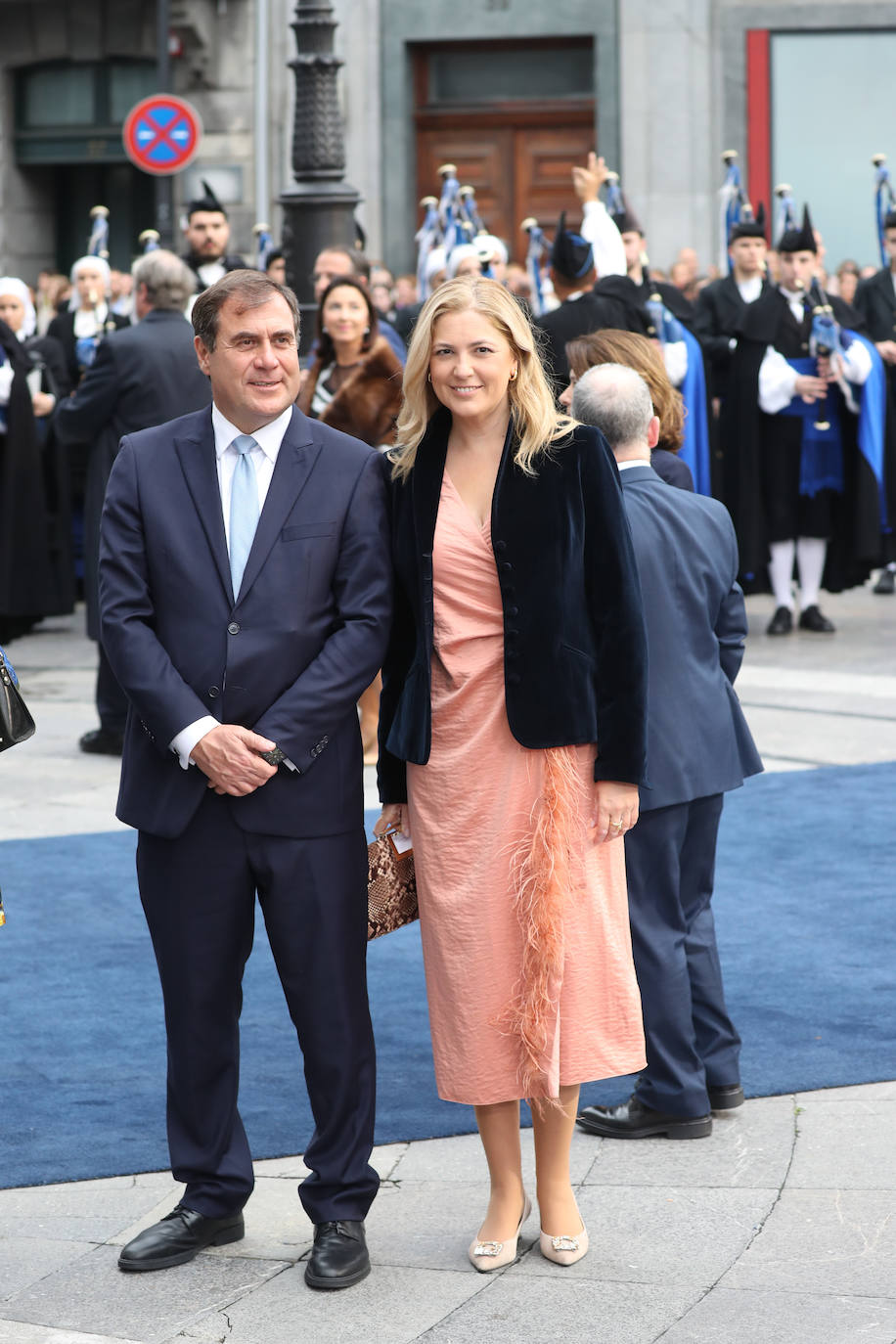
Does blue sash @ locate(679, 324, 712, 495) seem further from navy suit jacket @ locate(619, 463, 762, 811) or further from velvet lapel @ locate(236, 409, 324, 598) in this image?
velvet lapel @ locate(236, 409, 324, 598)

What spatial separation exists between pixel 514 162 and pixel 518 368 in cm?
1925

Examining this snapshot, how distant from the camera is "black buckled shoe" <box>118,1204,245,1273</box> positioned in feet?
13.0

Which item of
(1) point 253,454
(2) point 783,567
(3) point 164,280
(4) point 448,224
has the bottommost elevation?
(2) point 783,567

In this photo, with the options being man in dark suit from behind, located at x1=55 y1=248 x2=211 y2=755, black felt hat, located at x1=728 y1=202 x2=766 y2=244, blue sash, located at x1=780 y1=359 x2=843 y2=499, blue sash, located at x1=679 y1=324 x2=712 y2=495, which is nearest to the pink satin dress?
man in dark suit from behind, located at x1=55 y1=248 x2=211 y2=755

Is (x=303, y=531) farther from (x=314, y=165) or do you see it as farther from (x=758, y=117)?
(x=758, y=117)

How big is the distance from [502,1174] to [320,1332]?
1.65ft

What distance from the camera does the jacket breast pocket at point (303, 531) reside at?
3895 mm

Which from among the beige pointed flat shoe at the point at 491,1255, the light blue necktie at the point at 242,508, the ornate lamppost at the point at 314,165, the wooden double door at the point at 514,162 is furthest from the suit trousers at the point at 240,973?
the wooden double door at the point at 514,162

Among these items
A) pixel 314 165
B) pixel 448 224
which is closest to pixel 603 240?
pixel 314 165

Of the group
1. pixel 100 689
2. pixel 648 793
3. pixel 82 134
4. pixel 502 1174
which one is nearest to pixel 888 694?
pixel 100 689

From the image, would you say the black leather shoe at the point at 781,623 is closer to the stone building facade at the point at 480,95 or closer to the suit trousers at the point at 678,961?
the suit trousers at the point at 678,961

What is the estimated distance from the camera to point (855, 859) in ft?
22.7

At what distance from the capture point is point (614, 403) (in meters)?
4.48

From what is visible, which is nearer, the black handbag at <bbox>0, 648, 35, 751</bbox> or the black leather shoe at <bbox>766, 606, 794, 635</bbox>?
the black handbag at <bbox>0, 648, 35, 751</bbox>
